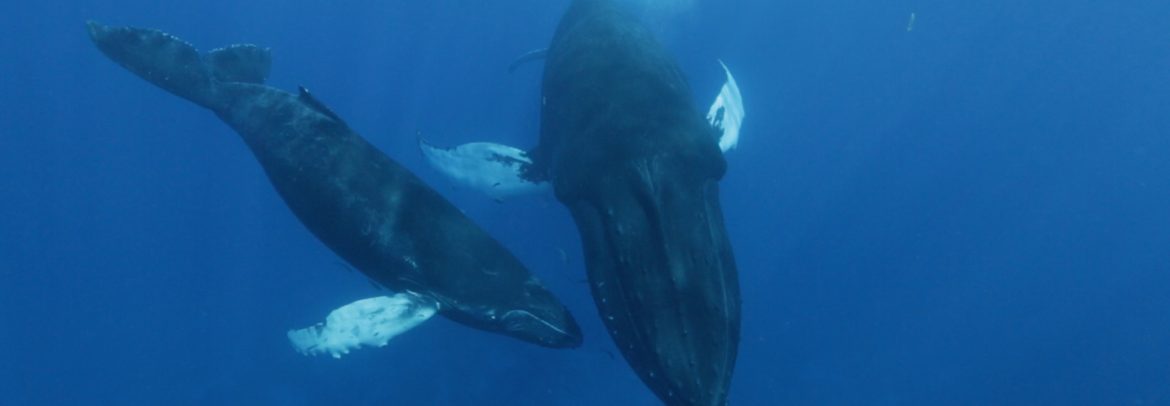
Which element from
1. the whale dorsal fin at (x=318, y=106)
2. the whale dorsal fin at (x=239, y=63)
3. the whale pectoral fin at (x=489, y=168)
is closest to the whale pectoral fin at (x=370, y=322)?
the whale pectoral fin at (x=489, y=168)

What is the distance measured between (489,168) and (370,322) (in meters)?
2.40

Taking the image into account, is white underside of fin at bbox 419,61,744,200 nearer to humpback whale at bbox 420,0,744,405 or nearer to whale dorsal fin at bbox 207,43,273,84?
humpback whale at bbox 420,0,744,405

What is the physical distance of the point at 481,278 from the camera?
31.0 ft

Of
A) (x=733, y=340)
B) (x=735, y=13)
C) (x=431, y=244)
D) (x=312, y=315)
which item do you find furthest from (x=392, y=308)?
(x=735, y=13)

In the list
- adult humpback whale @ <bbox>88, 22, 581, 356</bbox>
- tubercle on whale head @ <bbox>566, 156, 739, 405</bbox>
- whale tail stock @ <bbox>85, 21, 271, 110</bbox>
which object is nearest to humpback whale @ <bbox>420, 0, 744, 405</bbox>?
tubercle on whale head @ <bbox>566, 156, 739, 405</bbox>

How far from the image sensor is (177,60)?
1210 cm

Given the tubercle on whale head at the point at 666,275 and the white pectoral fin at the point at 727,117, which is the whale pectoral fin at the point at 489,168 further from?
the tubercle on whale head at the point at 666,275

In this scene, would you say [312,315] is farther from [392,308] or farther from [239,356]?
[392,308]

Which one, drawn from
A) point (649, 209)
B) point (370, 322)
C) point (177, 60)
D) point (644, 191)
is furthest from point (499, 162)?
point (177, 60)

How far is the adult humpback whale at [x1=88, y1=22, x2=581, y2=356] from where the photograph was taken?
935 cm

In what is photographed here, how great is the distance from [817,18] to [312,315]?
13367mm

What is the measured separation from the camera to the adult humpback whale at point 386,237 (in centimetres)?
935

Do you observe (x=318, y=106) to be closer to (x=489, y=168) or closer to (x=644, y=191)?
(x=489, y=168)

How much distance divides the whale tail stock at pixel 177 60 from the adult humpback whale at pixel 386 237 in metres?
1.12
